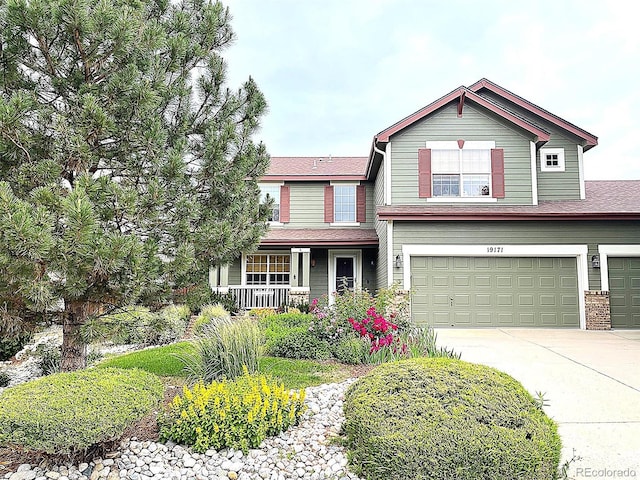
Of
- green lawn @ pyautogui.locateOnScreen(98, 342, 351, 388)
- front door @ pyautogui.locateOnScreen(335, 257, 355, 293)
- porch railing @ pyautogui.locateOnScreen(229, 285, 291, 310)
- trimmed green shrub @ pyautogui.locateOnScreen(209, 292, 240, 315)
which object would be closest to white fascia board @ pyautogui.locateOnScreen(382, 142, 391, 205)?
front door @ pyautogui.locateOnScreen(335, 257, 355, 293)

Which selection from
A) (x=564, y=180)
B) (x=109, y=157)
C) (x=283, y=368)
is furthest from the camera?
(x=564, y=180)

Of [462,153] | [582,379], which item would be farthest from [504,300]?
[582,379]

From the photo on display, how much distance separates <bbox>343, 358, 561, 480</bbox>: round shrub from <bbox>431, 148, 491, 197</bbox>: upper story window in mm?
9006

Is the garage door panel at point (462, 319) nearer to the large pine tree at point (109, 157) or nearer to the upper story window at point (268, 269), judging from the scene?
the upper story window at point (268, 269)

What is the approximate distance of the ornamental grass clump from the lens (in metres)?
3.42

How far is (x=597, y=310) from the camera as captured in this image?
11.0 m

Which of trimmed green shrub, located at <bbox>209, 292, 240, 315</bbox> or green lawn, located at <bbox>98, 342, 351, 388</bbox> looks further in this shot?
trimmed green shrub, located at <bbox>209, 292, 240, 315</bbox>

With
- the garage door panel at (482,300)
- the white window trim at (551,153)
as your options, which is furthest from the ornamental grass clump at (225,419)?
the white window trim at (551,153)

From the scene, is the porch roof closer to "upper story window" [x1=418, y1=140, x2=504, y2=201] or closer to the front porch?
the front porch

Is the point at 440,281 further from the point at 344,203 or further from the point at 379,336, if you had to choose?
the point at 344,203

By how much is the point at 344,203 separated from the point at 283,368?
9.81 m

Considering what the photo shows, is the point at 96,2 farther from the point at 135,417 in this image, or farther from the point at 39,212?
the point at 135,417

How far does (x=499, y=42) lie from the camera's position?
54.5 feet

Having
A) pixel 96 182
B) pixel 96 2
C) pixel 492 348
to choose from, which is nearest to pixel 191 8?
pixel 96 2
